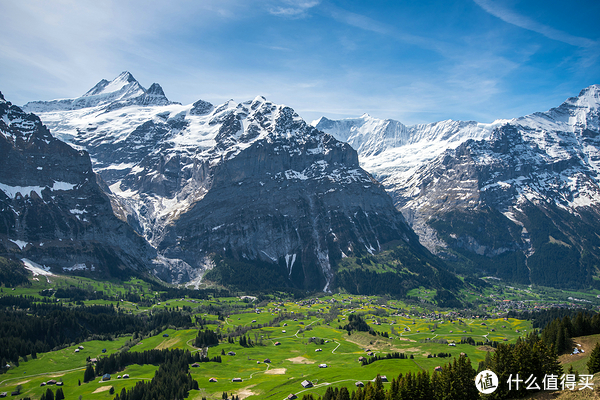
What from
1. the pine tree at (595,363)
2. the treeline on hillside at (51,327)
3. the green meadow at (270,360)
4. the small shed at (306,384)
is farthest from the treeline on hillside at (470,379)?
the treeline on hillside at (51,327)

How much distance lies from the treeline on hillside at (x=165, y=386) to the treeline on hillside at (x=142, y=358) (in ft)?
32.9

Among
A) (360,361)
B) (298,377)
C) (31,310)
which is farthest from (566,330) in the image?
(31,310)

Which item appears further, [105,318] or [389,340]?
[105,318]

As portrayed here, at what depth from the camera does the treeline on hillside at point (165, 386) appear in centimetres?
11744

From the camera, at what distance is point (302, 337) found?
621ft

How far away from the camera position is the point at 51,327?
555 feet

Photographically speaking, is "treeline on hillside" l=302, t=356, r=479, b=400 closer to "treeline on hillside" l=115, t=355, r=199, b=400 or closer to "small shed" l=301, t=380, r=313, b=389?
"small shed" l=301, t=380, r=313, b=389

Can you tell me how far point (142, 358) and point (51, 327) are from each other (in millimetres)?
49365

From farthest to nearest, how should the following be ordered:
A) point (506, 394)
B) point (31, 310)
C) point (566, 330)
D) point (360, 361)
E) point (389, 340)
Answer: point (31, 310), point (389, 340), point (360, 361), point (566, 330), point (506, 394)

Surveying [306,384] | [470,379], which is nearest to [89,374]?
[306,384]

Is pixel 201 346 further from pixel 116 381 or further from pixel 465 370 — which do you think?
pixel 465 370

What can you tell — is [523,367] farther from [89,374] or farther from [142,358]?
[89,374]

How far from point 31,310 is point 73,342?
39.3 m

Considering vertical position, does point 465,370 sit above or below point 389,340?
above
